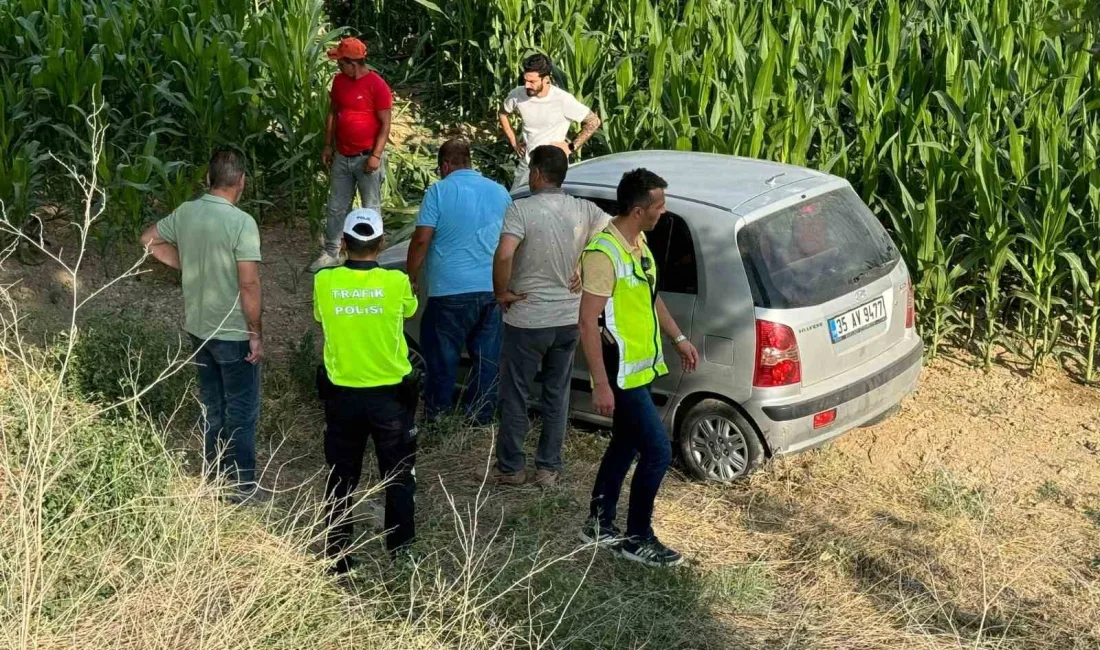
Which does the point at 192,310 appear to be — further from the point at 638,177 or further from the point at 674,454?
Result: the point at 674,454

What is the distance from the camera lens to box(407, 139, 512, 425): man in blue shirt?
736 cm

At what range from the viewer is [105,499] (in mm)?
5844

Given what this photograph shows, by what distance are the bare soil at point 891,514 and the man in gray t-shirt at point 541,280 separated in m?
0.55

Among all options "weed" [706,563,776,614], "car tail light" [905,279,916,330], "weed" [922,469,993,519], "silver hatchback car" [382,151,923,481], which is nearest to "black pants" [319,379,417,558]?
"weed" [706,563,776,614]

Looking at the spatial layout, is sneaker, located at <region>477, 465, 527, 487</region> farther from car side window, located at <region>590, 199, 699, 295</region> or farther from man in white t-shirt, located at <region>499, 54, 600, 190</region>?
man in white t-shirt, located at <region>499, 54, 600, 190</region>

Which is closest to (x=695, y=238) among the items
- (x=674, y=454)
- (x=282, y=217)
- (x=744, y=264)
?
(x=744, y=264)

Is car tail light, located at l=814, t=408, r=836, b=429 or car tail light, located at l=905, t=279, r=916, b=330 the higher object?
car tail light, located at l=905, t=279, r=916, b=330

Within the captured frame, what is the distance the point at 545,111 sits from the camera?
31.8 ft

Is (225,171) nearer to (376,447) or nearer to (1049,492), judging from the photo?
(376,447)

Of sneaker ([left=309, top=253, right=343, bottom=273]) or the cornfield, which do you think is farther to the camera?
sneaker ([left=309, top=253, right=343, bottom=273])

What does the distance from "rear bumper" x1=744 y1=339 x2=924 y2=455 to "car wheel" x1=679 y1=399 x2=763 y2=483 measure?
4.9 inches

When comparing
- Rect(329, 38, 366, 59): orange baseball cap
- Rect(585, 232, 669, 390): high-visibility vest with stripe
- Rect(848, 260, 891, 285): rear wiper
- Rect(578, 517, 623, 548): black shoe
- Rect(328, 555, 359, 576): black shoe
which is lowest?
Rect(578, 517, 623, 548): black shoe

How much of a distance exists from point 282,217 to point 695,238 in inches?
196

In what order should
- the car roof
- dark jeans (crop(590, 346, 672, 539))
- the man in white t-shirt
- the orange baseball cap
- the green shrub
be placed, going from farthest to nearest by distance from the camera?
1. the man in white t-shirt
2. the orange baseball cap
3. the green shrub
4. the car roof
5. dark jeans (crop(590, 346, 672, 539))
